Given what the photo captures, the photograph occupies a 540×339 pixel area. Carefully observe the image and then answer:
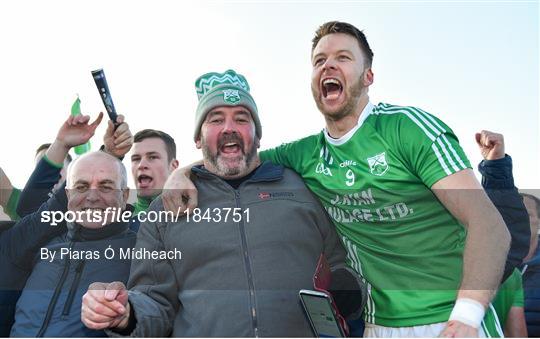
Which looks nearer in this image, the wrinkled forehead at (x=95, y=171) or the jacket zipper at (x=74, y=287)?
the jacket zipper at (x=74, y=287)

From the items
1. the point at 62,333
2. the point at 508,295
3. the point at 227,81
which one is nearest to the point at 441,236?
the point at 508,295

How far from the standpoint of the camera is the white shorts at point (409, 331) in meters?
2.88

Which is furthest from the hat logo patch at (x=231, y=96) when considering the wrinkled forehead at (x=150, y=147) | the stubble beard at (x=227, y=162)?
the wrinkled forehead at (x=150, y=147)

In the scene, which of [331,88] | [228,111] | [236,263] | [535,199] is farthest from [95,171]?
[535,199]

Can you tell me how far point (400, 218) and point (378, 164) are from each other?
31 centimetres

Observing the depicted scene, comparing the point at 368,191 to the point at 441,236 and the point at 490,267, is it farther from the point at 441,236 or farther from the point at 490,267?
the point at 490,267

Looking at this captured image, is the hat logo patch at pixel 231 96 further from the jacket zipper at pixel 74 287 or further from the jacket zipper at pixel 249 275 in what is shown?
the jacket zipper at pixel 74 287

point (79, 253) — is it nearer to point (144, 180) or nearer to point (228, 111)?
point (228, 111)

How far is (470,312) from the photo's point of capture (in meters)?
2.48

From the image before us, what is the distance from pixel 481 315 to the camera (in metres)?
2.49

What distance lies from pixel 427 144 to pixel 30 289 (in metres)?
2.53

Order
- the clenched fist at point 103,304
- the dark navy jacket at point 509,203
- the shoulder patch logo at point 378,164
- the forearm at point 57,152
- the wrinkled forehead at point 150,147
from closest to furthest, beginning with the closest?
the clenched fist at point 103,304 < the shoulder patch logo at point 378,164 < the dark navy jacket at point 509,203 < the forearm at point 57,152 < the wrinkled forehead at point 150,147

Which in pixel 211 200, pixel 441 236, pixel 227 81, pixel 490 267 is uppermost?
pixel 227 81

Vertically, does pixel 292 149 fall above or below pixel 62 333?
above
